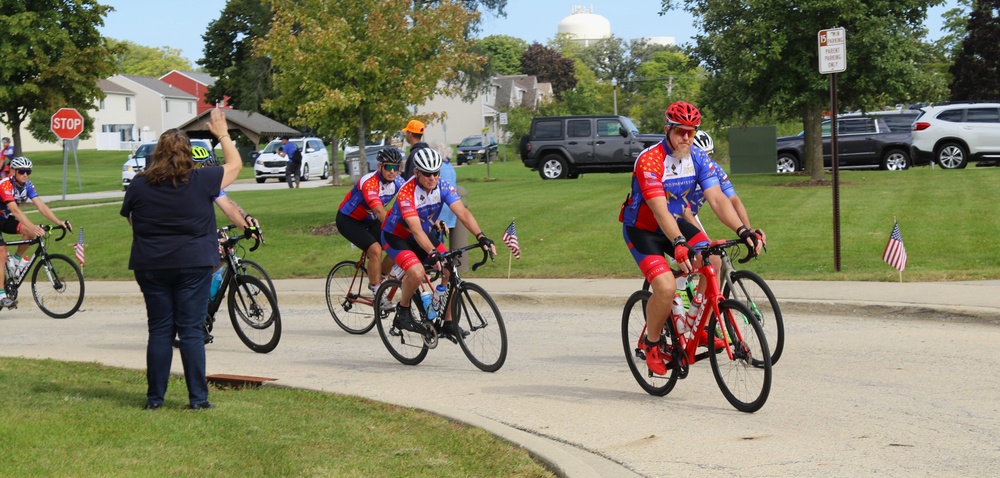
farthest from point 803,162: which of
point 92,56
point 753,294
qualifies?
point 753,294

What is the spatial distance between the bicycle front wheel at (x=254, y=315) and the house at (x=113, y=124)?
9784cm

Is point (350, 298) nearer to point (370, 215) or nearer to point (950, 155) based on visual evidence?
point (370, 215)

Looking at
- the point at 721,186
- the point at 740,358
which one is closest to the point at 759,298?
the point at 721,186

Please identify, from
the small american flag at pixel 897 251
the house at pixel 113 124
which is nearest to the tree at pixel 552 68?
the house at pixel 113 124

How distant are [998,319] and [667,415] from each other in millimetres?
4607

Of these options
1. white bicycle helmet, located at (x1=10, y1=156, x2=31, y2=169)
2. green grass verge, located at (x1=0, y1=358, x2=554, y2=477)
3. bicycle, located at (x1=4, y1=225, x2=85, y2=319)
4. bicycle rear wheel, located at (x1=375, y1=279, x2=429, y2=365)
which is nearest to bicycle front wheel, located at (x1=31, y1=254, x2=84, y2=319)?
bicycle, located at (x1=4, y1=225, x2=85, y2=319)

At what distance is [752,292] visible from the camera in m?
8.20

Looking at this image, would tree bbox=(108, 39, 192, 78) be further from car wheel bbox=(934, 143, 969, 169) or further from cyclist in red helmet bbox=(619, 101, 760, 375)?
cyclist in red helmet bbox=(619, 101, 760, 375)

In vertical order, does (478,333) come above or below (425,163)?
below

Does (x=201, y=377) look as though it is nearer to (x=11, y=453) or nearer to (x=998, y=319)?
(x=11, y=453)

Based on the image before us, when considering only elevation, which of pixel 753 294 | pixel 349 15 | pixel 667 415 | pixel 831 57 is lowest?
pixel 667 415

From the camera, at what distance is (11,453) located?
6.02 meters

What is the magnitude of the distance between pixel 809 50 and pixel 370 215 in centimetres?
1689

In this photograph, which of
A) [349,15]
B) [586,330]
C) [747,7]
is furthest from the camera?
[747,7]
